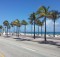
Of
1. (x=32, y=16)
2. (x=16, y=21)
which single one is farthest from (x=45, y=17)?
(x=16, y=21)

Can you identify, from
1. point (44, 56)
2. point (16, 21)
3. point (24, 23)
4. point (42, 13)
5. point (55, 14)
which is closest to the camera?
point (44, 56)

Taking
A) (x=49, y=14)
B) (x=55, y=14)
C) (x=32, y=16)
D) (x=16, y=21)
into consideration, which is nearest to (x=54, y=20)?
(x=55, y=14)

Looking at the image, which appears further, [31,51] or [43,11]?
[43,11]

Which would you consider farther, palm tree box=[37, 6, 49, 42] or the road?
palm tree box=[37, 6, 49, 42]

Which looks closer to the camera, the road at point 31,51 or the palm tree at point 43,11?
the road at point 31,51

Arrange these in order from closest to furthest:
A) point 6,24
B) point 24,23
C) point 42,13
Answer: point 42,13 < point 24,23 < point 6,24

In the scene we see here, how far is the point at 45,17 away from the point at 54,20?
71.7 ft

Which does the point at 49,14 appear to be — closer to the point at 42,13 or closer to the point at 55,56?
the point at 42,13

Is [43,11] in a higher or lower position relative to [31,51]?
higher

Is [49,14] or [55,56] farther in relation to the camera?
[49,14]

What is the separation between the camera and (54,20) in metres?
69.6

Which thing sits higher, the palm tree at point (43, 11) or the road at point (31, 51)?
the palm tree at point (43, 11)

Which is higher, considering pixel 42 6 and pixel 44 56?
pixel 42 6

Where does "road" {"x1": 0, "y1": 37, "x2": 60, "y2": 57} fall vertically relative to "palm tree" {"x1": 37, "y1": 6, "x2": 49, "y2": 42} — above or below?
below
